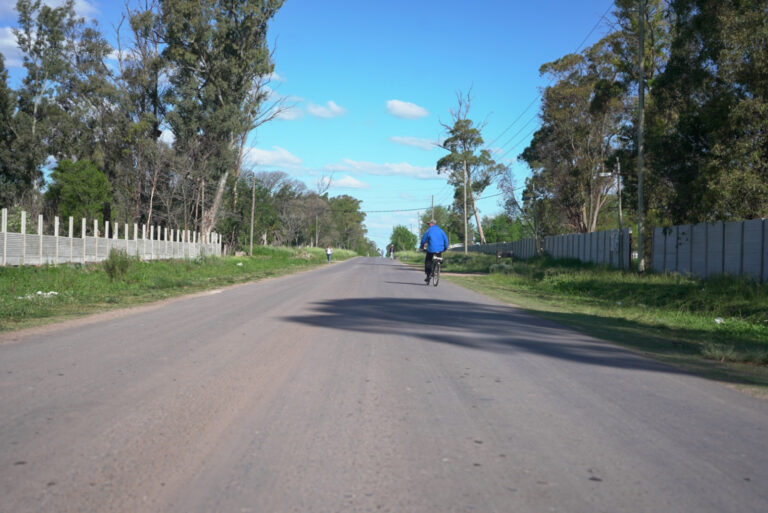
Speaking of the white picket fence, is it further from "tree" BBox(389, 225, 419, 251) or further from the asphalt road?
"tree" BBox(389, 225, 419, 251)

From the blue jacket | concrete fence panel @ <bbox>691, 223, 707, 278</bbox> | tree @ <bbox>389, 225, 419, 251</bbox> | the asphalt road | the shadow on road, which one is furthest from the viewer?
tree @ <bbox>389, 225, 419, 251</bbox>

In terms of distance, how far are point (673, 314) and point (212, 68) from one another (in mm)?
38032

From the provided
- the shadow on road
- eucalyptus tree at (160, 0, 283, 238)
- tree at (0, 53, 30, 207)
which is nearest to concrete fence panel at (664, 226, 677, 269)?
the shadow on road

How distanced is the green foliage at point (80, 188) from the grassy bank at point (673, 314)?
35296 mm

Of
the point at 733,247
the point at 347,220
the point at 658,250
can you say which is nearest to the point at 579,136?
the point at 658,250

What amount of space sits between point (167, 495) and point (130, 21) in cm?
4989

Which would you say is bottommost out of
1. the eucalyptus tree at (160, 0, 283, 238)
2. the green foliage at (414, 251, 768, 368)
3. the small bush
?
the green foliage at (414, 251, 768, 368)

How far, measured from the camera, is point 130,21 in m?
45.8

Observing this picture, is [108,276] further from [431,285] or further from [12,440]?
[12,440]

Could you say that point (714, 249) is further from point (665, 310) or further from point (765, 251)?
point (665, 310)

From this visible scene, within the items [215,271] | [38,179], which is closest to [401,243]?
[38,179]

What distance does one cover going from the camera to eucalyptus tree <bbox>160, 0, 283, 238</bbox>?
4259cm

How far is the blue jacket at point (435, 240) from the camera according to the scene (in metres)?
19.4

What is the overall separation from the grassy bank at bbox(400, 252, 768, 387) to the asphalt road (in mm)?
→ 1180
